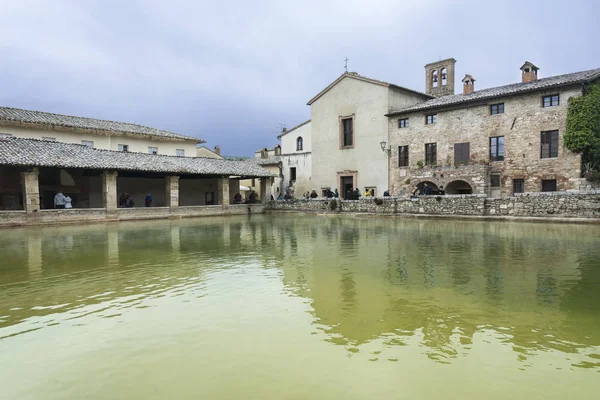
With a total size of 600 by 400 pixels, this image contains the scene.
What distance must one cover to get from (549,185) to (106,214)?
25428 mm

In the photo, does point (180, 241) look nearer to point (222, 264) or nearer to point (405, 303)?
point (222, 264)

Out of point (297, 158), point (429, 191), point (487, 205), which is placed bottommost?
point (487, 205)

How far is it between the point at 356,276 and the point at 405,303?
1808 mm

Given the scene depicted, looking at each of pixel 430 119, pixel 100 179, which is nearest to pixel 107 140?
pixel 100 179

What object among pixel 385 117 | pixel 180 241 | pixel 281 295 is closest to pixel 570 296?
pixel 281 295

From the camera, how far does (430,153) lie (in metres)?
27.0

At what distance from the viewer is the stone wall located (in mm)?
19875

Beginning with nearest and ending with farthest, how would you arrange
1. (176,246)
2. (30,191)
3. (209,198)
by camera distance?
(176,246) → (30,191) → (209,198)

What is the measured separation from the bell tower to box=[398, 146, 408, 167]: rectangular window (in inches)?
298

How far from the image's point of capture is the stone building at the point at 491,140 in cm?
2148

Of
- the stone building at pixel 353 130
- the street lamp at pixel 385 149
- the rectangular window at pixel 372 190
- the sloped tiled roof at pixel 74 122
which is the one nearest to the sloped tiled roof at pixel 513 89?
the stone building at pixel 353 130

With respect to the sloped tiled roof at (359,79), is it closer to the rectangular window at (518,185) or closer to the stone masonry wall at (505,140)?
the stone masonry wall at (505,140)

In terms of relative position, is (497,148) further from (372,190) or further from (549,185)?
(372,190)

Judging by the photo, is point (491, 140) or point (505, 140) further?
point (491, 140)
